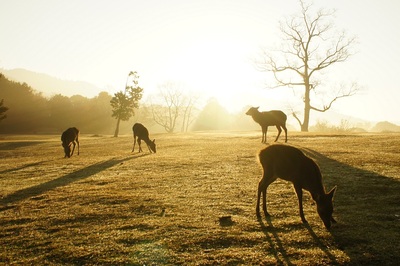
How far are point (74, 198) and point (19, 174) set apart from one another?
7.80 meters

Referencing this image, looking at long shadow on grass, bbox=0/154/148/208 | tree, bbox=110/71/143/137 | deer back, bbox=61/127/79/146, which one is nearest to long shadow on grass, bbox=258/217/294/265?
long shadow on grass, bbox=0/154/148/208

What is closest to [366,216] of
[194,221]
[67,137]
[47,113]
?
[194,221]

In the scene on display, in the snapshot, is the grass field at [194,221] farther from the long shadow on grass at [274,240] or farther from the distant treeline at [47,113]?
the distant treeline at [47,113]

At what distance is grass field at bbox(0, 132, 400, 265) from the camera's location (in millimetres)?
6309

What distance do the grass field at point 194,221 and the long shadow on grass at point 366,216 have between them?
3 centimetres

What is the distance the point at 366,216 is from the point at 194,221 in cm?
449

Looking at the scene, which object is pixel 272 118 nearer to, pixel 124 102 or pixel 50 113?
pixel 124 102

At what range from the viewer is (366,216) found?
7977 mm

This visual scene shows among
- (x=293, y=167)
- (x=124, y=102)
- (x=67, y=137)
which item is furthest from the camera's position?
(x=124, y=102)

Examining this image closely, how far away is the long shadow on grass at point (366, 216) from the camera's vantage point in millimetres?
6152

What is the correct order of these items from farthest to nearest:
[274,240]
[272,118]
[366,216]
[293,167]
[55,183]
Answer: [272,118] → [55,183] → [366,216] → [293,167] → [274,240]

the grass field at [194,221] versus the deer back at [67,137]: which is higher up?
the deer back at [67,137]

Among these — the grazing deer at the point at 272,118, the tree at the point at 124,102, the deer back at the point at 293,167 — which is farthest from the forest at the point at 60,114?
the deer back at the point at 293,167

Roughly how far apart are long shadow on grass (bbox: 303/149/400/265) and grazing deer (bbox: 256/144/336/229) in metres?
0.65
